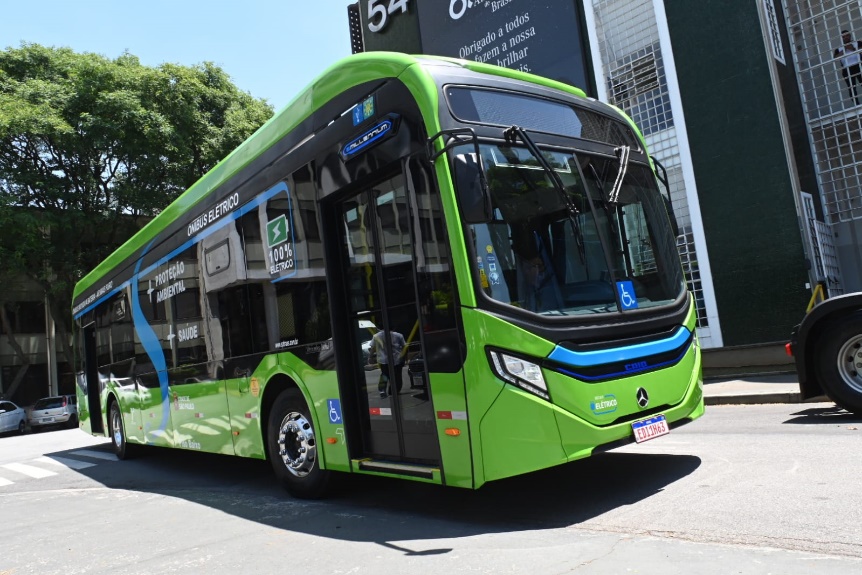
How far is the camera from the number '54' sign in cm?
2055

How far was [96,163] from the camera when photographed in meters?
25.1

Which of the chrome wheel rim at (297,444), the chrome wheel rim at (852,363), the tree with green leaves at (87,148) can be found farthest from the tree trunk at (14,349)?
the chrome wheel rim at (852,363)

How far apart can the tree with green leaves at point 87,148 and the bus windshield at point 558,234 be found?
21.9 meters

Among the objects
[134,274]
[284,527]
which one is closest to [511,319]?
[284,527]

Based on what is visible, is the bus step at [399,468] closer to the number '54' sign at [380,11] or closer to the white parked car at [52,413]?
the number '54' sign at [380,11]

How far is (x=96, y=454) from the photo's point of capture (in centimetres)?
1384

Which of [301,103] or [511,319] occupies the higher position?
[301,103]

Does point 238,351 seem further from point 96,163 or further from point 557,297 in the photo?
point 96,163

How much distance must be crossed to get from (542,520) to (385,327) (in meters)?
1.84

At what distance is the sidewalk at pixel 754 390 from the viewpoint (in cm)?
981

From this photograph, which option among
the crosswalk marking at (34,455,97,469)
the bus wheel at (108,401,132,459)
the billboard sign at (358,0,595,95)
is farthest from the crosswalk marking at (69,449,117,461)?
the billboard sign at (358,0,595,95)

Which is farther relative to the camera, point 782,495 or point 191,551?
point 191,551

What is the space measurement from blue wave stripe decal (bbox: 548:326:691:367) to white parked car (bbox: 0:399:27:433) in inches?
986

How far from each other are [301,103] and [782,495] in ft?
16.7
